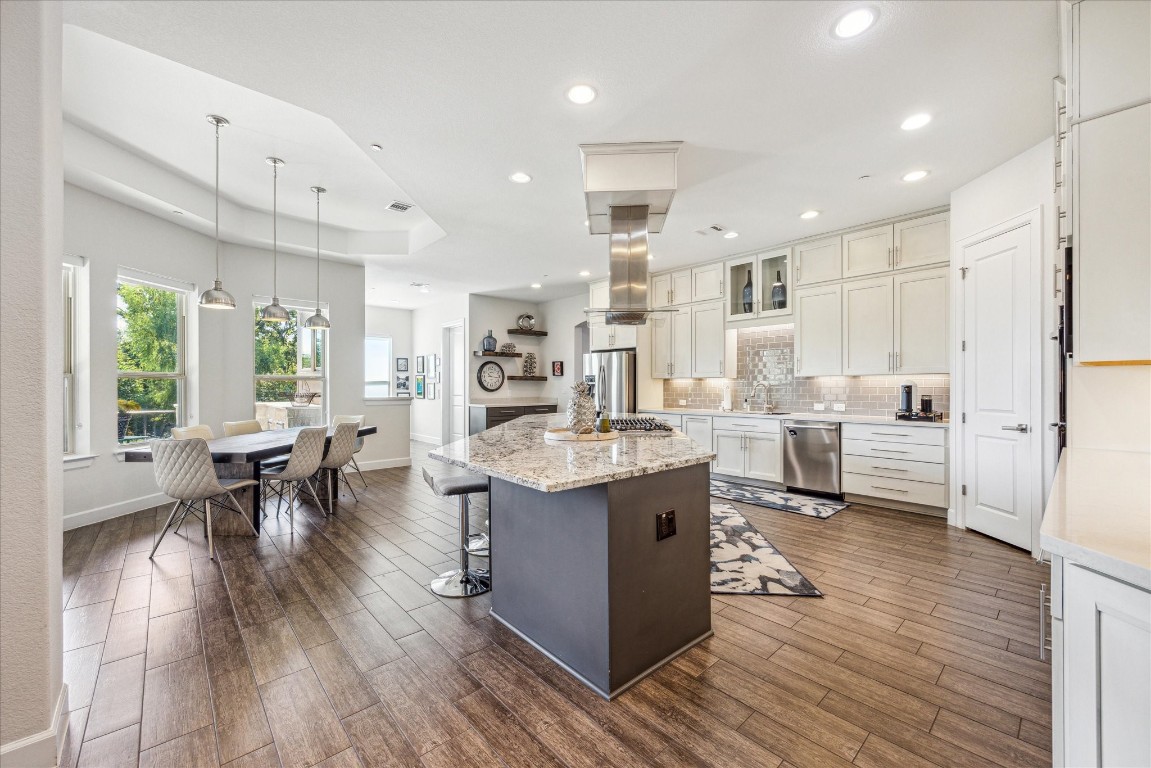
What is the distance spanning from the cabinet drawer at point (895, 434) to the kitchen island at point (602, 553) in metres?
2.92

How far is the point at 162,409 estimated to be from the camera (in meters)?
4.66

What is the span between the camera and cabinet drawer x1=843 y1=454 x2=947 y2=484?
A: 13.2 ft

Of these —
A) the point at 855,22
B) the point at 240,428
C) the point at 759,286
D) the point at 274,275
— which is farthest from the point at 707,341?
the point at 240,428

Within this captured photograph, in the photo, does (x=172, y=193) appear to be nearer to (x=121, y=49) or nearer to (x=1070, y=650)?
(x=121, y=49)

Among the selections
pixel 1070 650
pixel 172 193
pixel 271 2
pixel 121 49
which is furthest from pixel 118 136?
pixel 1070 650

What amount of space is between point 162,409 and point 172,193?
2121 millimetres

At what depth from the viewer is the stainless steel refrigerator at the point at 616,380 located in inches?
248

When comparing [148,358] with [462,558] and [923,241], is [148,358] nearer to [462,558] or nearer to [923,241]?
[462,558]

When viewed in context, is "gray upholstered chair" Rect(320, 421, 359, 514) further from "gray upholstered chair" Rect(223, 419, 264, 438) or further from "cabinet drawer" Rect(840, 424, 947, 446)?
"cabinet drawer" Rect(840, 424, 947, 446)

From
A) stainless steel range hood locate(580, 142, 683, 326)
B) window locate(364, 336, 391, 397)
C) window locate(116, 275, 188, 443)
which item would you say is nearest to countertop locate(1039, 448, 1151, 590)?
stainless steel range hood locate(580, 142, 683, 326)

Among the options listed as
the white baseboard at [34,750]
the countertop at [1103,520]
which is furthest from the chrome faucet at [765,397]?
the white baseboard at [34,750]

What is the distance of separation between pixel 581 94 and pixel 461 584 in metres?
2.83

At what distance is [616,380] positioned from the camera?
637 centimetres

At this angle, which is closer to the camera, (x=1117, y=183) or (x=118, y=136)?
(x=1117, y=183)
